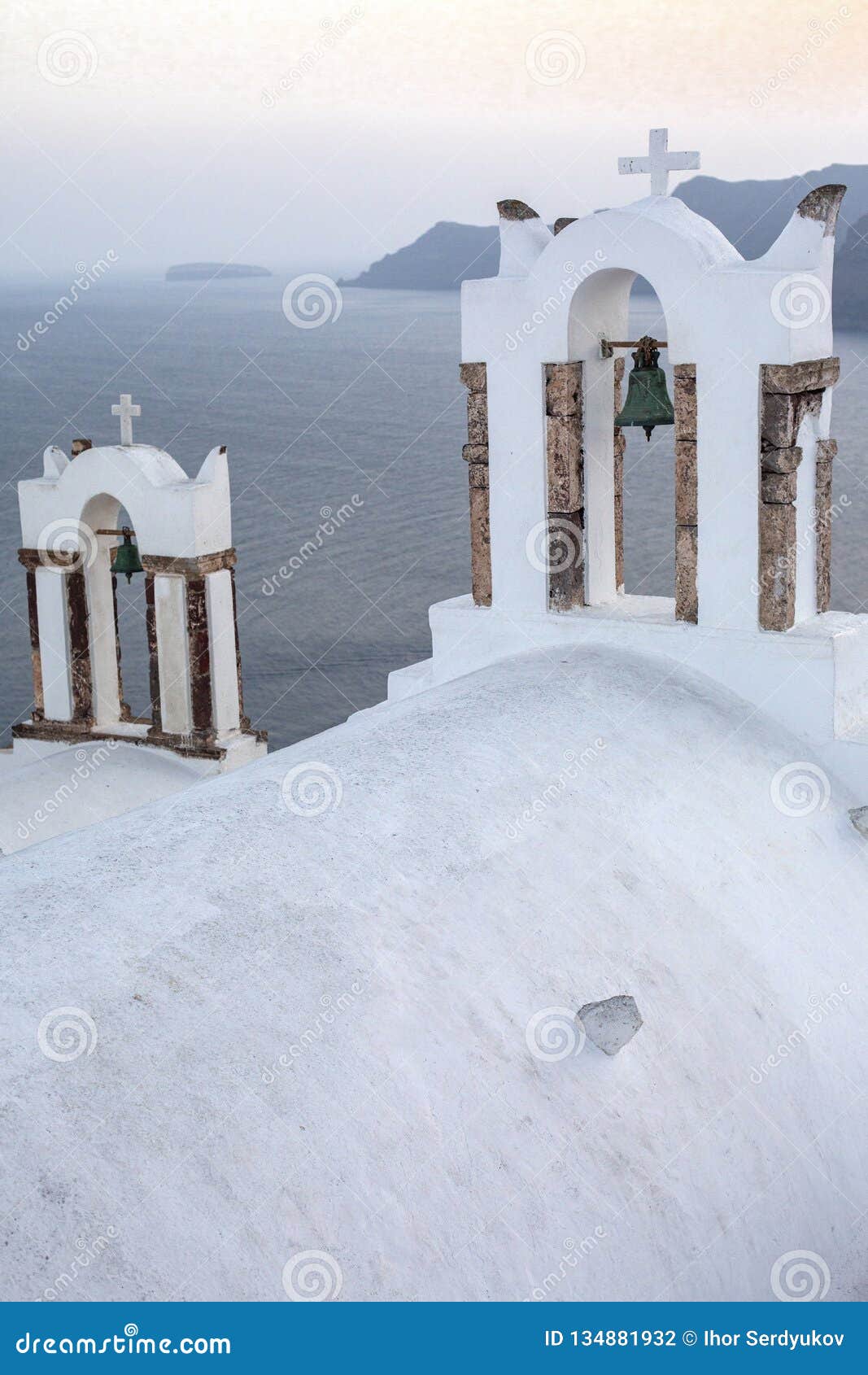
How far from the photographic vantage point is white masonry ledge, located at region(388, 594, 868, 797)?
301 inches

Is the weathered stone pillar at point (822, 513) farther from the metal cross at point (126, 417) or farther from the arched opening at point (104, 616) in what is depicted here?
the arched opening at point (104, 616)

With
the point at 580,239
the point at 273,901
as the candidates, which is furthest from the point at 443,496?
the point at 273,901

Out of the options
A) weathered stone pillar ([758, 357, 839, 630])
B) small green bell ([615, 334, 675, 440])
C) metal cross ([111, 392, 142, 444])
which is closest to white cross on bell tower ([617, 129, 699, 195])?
Result: small green bell ([615, 334, 675, 440])

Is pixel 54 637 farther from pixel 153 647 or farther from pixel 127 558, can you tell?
pixel 153 647

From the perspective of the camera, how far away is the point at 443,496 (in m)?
51.2

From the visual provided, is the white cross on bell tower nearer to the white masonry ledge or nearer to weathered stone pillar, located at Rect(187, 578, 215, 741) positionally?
the white masonry ledge

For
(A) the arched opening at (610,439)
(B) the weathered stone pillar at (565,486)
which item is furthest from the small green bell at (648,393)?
(B) the weathered stone pillar at (565,486)

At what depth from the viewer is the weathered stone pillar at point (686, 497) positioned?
310 inches

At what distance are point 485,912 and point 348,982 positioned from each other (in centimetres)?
77

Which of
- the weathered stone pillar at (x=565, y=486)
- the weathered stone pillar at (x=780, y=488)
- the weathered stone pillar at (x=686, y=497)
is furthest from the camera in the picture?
the weathered stone pillar at (x=565, y=486)

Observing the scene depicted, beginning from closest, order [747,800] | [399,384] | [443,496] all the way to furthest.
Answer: [747,800]
[443,496]
[399,384]

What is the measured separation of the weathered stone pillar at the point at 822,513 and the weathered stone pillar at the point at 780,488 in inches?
8.7

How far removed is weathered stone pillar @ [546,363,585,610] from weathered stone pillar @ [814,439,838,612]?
3.90 feet
